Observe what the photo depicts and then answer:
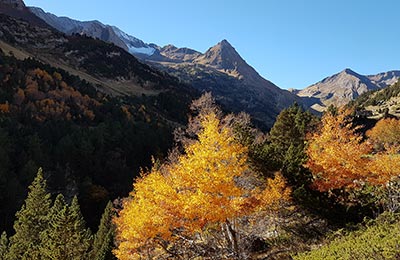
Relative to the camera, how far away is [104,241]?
44.8 metres

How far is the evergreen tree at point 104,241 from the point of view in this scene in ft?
134

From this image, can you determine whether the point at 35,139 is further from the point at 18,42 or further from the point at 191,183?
the point at 18,42

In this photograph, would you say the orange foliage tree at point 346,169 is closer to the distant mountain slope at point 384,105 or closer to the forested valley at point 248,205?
the forested valley at point 248,205

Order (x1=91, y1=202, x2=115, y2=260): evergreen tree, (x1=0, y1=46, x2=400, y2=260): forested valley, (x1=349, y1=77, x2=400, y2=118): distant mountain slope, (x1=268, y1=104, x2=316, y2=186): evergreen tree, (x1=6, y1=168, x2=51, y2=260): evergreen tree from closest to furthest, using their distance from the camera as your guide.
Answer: (x1=0, y1=46, x2=400, y2=260): forested valley, (x1=268, y1=104, x2=316, y2=186): evergreen tree, (x1=91, y1=202, x2=115, y2=260): evergreen tree, (x1=6, y1=168, x2=51, y2=260): evergreen tree, (x1=349, y1=77, x2=400, y2=118): distant mountain slope

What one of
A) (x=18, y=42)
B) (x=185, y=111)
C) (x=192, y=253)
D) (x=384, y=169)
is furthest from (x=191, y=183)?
(x=18, y=42)

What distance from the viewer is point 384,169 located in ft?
83.3

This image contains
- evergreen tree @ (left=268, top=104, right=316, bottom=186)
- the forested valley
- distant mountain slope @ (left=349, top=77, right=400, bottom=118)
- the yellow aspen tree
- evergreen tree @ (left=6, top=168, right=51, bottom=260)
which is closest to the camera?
the forested valley

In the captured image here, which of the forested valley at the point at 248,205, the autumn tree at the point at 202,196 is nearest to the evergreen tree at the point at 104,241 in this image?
the forested valley at the point at 248,205

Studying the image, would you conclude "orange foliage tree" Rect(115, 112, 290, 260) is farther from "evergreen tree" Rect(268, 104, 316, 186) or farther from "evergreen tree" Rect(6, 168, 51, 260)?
"evergreen tree" Rect(6, 168, 51, 260)

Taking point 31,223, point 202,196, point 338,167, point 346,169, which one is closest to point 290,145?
point 338,167

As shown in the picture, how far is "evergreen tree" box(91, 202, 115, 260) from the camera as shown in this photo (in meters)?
40.7

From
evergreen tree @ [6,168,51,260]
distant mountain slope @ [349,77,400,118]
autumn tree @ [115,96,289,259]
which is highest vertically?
distant mountain slope @ [349,77,400,118]

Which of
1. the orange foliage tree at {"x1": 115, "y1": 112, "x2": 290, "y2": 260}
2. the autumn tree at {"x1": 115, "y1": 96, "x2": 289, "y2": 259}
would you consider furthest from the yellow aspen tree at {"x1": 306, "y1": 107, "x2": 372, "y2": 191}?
the orange foliage tree at {"x1": 115, "y1": 112, "x2": 290, "y2": 260}

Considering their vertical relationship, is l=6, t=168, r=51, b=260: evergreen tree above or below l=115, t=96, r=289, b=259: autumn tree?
below
